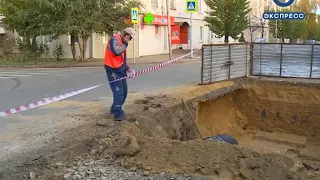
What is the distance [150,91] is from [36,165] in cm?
659

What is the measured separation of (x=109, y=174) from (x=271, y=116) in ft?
30.9

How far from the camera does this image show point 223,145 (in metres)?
6.28

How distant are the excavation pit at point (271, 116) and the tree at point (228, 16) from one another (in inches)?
704

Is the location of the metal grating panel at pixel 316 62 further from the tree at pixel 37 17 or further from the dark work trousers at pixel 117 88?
the tree at pixel 37 17

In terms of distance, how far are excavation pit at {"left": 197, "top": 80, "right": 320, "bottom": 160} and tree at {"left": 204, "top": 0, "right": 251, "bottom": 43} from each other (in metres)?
17.9

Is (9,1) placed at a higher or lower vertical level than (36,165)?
higher

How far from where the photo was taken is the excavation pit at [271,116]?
13047mm

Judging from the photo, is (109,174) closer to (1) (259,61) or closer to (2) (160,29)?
(1) (259,61)

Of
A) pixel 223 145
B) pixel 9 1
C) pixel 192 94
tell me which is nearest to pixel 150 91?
pixel 192 94

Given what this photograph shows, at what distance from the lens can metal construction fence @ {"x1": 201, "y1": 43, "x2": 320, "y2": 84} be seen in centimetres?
1312

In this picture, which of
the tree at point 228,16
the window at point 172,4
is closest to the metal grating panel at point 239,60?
the tree at point 228,16

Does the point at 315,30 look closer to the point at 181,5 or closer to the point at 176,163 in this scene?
the point at 181,5

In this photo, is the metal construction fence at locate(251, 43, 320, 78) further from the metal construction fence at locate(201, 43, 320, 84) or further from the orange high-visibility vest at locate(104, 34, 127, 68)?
the orange high-visibility vest at locate(104, 34, 127, 68)

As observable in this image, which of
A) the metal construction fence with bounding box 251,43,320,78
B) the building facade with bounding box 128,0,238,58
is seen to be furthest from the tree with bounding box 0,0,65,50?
the metal construction fence with bounding box 251,43,320,78
